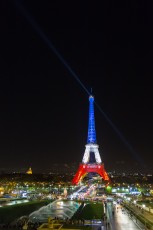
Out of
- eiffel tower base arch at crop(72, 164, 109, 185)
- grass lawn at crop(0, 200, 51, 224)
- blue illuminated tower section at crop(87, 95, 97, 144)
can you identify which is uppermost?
blue illuminated tower section at crop(87, 95, 97, 144)

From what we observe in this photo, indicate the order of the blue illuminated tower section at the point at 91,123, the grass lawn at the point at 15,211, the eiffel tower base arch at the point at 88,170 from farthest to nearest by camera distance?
the blue illuminated tower section at the point at 91,123 < the eiffel tower base arch at the point at 88,170 < the grass lawn at the point at 15,211

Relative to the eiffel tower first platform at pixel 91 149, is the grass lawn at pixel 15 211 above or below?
below

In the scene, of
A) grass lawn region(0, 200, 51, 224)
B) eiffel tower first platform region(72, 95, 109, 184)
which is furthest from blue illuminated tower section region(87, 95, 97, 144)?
grass lawn region(0, 200, 51, 224)

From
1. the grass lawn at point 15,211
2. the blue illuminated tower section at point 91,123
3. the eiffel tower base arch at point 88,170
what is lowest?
the grass lawn at point 15,211

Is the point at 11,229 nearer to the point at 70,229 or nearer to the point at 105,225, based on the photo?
the point at 70,229

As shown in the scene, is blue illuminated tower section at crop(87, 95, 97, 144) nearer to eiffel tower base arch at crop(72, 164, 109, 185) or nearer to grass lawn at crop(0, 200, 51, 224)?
eiffel tower base arch at crop(72, 164, 109, 185)

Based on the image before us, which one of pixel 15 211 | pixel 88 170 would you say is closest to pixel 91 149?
pixel 88 170

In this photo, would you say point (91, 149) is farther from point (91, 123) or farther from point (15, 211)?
point (15, 211)

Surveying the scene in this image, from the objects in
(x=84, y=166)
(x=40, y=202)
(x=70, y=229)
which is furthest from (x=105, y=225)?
(x=84, y=166)

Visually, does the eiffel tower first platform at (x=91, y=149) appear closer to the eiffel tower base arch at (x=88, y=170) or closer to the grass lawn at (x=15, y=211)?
the eiffel tower base arch at (x=88, y=170)

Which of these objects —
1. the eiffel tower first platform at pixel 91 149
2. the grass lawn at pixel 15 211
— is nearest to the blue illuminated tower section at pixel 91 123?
the eiffel tower first platform at pixel 91 149

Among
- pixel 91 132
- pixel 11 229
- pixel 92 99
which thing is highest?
pixel 92 99
